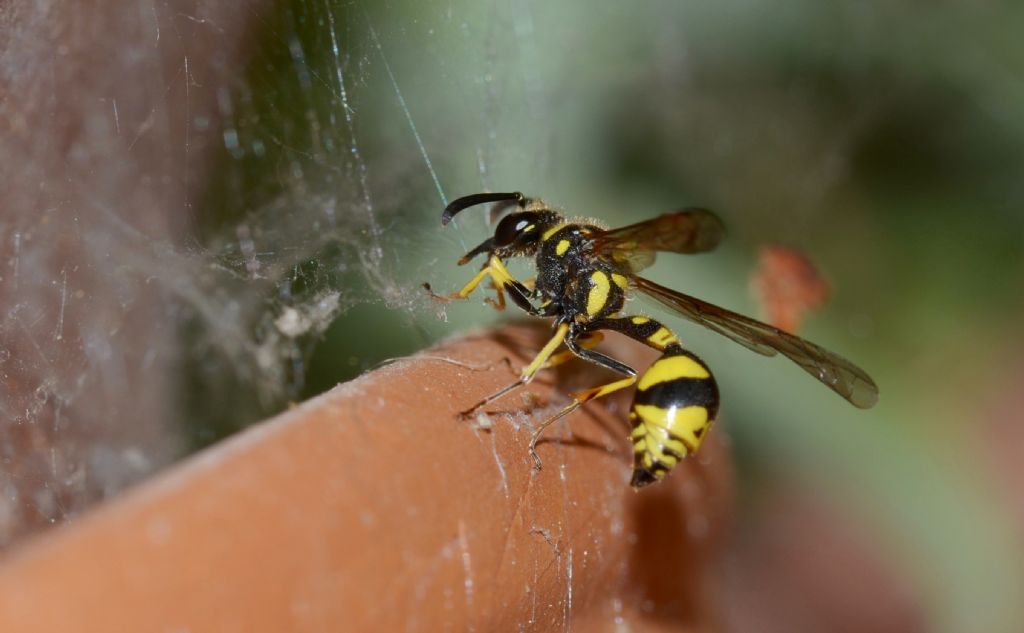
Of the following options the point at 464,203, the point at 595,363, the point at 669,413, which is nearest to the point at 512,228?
the point at 464,203

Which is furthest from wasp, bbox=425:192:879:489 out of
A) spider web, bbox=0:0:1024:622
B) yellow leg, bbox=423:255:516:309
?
spider web, bbox=0:0:1024:622

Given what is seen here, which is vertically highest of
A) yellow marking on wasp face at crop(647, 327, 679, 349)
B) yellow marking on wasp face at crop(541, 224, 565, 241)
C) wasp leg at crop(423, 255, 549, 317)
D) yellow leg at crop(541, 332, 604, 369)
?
yellow marking on wasp face at crop(541, 224, 565, 241)

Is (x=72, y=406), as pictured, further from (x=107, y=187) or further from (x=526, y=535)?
(x=526, y=535)

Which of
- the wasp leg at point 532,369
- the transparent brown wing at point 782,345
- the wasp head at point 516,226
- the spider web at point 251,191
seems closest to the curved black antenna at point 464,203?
the wasp head at point 516,226

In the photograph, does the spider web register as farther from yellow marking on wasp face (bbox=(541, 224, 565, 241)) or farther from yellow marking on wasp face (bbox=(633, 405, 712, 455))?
yellow marking on wasp face (bbox=(633, 405, 712, 455))

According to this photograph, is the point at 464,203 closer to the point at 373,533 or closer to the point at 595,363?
the point at 595,363

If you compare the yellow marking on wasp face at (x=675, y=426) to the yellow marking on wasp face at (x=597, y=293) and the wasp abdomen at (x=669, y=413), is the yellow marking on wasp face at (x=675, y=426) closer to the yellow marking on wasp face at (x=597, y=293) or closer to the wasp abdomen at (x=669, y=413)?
the wasp abdomen at (x=669, y=413)
